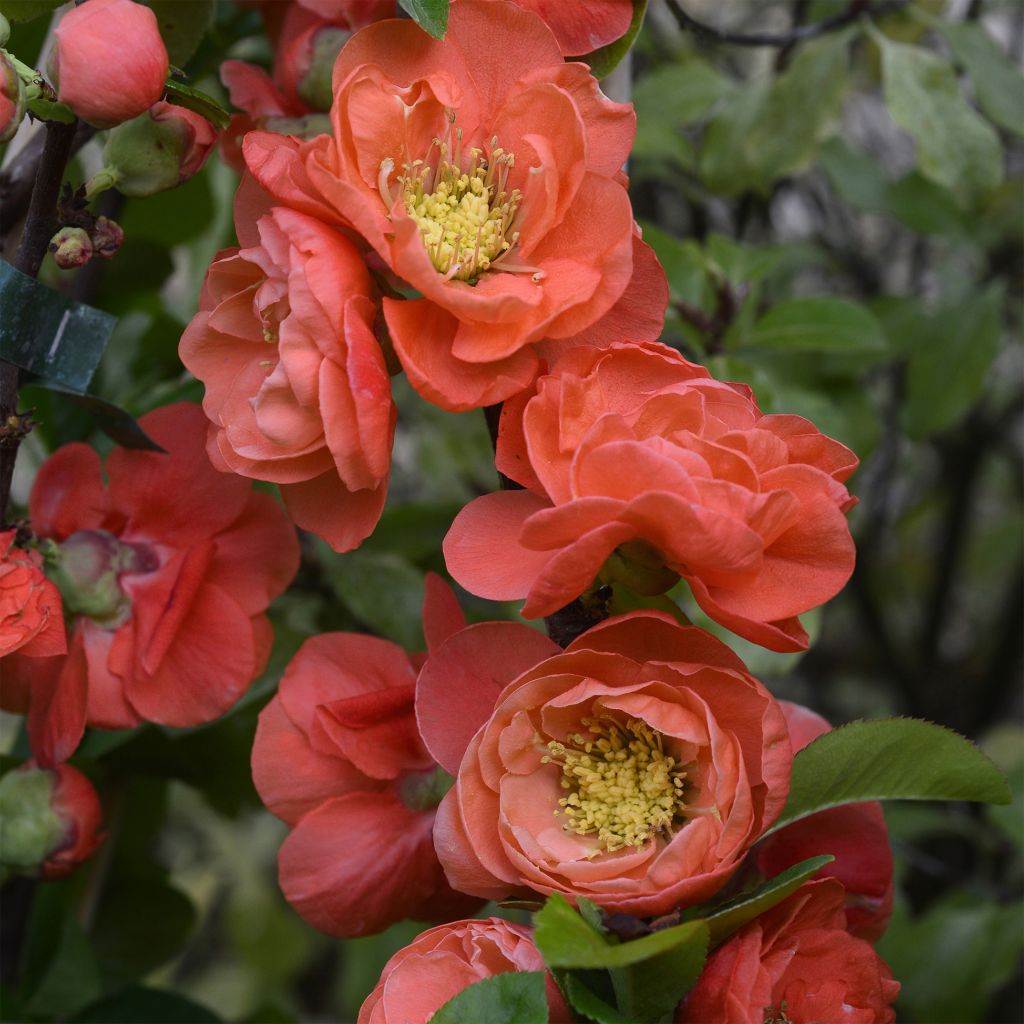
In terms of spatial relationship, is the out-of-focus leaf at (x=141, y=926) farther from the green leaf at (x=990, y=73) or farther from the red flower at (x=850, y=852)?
the green leaf at (x=990, y=73)

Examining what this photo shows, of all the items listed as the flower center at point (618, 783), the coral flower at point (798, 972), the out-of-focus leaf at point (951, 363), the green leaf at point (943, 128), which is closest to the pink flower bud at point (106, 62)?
the flower center at point (618, 783)

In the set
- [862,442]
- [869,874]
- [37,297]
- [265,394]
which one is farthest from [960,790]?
[862,442]

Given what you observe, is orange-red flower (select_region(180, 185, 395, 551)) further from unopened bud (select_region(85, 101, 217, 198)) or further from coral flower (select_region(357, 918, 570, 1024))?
coral flower (select_region(357, 918, 570, 1024))

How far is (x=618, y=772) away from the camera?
49 cm

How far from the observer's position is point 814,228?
157 cm

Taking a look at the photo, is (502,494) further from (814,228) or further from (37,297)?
(814,228)

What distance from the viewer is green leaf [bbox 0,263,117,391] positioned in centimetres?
53

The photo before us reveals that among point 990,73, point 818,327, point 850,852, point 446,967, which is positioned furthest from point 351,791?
point 990,73

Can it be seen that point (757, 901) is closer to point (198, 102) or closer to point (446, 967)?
point (446, 967)

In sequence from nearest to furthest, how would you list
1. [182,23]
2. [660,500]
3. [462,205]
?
1. [660,500]
2. [462,205]
3. [182,23]

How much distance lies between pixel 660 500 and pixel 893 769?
177 millimetres

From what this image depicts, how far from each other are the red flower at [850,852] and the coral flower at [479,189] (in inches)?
8.4

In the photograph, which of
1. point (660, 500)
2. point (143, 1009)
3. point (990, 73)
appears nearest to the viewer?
point (660, 500)

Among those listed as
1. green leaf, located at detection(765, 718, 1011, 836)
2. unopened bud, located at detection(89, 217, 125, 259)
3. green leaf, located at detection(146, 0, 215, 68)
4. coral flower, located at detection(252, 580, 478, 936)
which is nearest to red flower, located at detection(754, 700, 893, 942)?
→ green leaf, located at detection(765, 718, 1011, 836)
